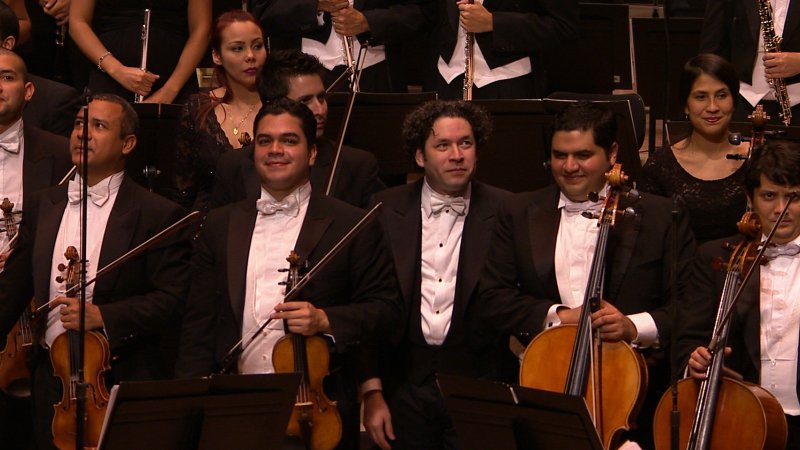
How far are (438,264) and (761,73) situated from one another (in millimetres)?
1733

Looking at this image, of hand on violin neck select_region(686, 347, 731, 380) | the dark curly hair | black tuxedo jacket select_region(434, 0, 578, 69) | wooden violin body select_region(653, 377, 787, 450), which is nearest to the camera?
wooden violin body select_region(653, 377, 787, 450)

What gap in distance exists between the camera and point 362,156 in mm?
4691

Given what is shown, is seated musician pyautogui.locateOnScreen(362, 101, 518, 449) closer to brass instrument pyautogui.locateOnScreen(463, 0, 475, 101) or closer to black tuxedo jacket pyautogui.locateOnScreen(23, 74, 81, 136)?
brass instrument pyautogui.locateOnScreen(463, 0, 475, 101)

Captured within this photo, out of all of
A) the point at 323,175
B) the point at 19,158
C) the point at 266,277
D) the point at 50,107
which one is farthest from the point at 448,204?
the point at 50,107

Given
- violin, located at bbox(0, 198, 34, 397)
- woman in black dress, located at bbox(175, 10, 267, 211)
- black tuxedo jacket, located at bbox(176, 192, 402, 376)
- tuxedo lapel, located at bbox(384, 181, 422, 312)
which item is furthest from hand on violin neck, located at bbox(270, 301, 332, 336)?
woman in black dress, located at bbox(175, 10, 267, 211)

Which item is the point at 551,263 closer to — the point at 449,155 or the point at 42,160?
the point at 449,155

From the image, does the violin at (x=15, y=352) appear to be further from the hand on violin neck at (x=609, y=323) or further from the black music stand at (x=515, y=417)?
the hand on violin neck at (x=609, y=323)

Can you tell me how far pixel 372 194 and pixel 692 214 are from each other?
112 centimetres

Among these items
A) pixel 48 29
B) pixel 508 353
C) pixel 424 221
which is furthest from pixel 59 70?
pixel 508 353

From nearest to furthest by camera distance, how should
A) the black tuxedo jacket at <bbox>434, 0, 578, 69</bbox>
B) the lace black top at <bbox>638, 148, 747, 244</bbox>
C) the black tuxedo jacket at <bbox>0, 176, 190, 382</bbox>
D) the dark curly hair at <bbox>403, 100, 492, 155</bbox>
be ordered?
the black tuxedo jacket at <bbox>0, 176, 190, 382</bbox> < the dark curly hair at <bbox>403, 100, 492, 155</bbox> < the lace black top at <bbox>638, 148, 747, 244</bbox> < the black tuxedo jacket at <bbox>434, 0, 578, 69</bbox>

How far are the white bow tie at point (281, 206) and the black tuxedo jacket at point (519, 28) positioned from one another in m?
1.51

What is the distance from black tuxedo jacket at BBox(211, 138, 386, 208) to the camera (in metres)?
4.63

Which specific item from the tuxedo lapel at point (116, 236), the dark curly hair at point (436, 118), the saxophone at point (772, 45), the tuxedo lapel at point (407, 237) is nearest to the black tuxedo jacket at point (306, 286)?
the tuxedo lapel at point (407, 237)

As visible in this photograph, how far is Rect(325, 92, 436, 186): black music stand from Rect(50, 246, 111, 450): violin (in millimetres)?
1345
